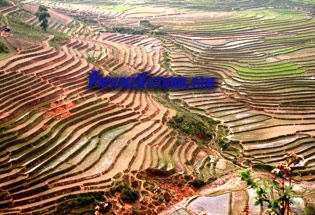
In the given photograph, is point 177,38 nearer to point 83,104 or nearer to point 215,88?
point 215,88

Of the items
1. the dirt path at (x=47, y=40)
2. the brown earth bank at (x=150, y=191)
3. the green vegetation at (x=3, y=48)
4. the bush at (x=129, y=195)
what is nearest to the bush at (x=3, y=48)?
the green vegetation at (x=3, y=48)

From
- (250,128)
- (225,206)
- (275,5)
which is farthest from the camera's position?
(275,5)

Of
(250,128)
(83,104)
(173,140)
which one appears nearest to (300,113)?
(250,128)

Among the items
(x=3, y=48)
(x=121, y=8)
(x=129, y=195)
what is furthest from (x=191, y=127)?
(x=121, y=8)

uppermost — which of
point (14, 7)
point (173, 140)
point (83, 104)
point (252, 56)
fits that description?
point (14, 7)

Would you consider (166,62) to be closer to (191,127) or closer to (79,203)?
(191,127)
